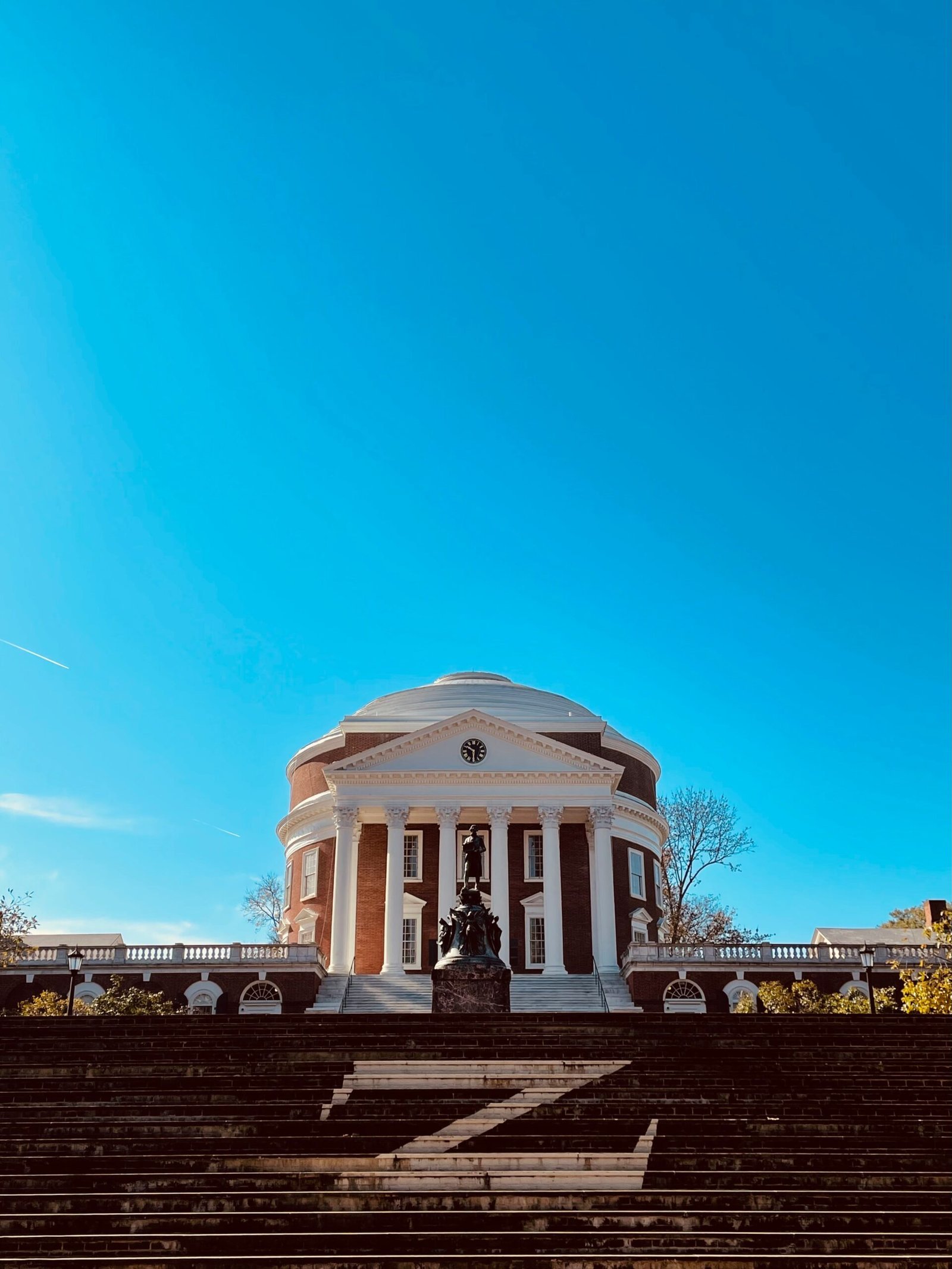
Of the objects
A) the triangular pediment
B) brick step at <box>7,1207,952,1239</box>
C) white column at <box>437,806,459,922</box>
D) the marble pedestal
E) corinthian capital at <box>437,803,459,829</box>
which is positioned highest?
the triangular pediment

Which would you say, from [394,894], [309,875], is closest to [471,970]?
[394,894]

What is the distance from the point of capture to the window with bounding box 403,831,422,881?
5122cm

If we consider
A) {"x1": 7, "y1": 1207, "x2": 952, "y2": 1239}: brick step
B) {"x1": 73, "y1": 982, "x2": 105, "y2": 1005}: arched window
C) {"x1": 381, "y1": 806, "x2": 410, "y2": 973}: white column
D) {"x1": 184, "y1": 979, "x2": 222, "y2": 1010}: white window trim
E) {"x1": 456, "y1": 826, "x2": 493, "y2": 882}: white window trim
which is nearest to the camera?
{"x1": 7, "y1": 1207, "x2": 952, "y2": 1239}: brick step

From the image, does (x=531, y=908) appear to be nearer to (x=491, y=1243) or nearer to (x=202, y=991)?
(x=202, y=991)

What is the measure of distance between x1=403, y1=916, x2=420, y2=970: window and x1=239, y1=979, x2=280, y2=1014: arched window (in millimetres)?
6176

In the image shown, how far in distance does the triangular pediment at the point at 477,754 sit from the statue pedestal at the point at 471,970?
18271 millimetres

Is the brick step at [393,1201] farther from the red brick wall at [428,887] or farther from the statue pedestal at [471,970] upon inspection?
the red brick wall at [428,887]

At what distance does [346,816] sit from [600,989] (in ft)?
38.8

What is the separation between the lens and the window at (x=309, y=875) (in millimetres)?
55156

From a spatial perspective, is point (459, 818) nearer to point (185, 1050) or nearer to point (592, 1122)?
point (185, 1050)

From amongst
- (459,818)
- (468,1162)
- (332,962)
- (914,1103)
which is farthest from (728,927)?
(468,1162)

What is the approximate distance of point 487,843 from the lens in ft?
170

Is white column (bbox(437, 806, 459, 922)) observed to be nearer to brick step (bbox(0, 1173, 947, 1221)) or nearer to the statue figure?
the statue figure

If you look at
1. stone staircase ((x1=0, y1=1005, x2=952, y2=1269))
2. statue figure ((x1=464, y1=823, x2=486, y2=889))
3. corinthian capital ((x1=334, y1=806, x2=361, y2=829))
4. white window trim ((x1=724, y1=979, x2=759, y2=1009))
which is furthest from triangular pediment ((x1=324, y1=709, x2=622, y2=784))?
stone staircase ((x1=0, y1=1005, x2=952, y2=1269))
